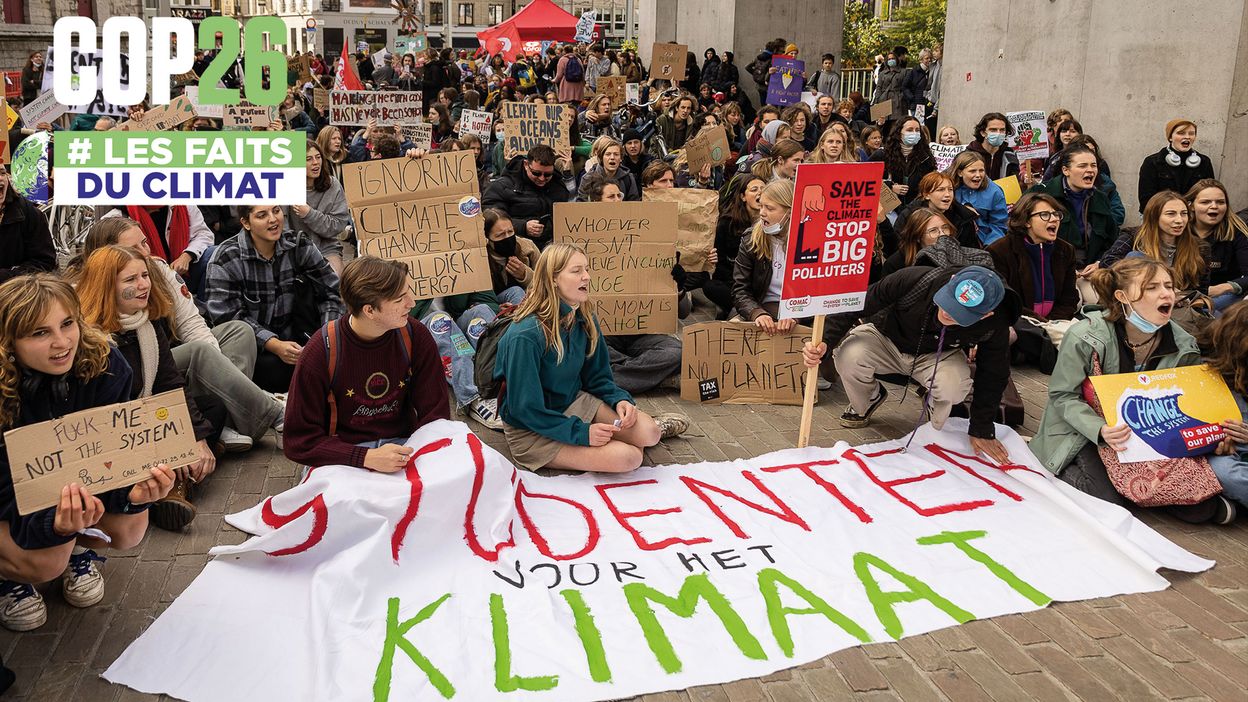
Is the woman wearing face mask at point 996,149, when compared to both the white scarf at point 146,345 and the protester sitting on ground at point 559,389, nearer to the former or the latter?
the protester sitting on ground at point 559,389

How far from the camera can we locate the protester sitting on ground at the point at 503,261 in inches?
283

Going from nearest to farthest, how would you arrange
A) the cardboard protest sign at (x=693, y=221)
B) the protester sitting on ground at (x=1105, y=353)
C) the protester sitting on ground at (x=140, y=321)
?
the protester sitting on ground at (x=140, y=321), the protester sitting on ground at (x=1105, y=353), the cardboard protest sign at (x=693, y=221)

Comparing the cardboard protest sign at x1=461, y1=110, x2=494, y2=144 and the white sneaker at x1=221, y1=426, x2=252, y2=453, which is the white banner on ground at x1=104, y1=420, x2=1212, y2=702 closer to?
the white sneaker at x1=221, y1=426, x2=252, y2=453

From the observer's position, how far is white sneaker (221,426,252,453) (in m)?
5.74

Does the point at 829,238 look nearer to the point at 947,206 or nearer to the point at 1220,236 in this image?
the point at 947,206

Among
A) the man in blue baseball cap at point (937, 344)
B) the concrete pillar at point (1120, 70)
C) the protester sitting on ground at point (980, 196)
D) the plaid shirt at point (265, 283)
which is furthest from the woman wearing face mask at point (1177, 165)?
the plaid shirt at point (265, 283)

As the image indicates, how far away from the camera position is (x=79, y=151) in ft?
22.3

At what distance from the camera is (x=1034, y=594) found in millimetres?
4363

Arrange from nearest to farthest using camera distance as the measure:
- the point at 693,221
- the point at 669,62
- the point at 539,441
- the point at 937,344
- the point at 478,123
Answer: the point at 539,441 → the point at 937,344 → the point at 693,221 → the point at 478,123 → the point at 669,62

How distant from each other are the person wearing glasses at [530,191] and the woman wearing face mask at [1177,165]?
210 inches

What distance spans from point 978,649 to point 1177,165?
7.09 meters

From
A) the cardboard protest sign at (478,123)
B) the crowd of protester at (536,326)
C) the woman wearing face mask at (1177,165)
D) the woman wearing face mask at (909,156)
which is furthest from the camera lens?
the cardboard protest sign at (478,123)

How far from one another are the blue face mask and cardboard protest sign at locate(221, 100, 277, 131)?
10186 millimetres

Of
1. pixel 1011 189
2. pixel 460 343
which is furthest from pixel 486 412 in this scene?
pixel 1011 189
